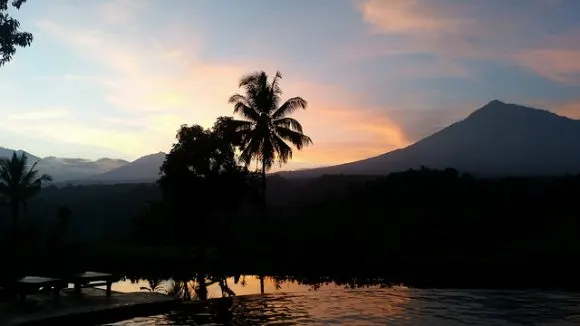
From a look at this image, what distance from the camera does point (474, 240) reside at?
36.2 m

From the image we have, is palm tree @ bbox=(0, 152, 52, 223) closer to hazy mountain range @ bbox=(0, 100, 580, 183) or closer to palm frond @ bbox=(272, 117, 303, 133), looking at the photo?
palm frond @ bbox=(272, 117, 303, 133)

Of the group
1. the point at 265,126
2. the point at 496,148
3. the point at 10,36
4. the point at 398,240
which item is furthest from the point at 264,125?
the point at 496,148

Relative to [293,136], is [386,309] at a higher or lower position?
lower

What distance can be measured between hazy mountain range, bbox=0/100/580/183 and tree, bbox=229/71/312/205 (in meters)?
78.6

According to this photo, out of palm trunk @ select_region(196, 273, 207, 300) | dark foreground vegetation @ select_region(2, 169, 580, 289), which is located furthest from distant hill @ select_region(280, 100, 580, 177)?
palm trunk @ select_region(196, 273, 207, 300)

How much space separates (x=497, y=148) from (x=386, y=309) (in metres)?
135

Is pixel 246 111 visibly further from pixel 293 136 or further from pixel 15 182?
pixel 15 182

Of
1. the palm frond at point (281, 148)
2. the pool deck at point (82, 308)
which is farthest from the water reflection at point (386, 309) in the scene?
the palm frond at point (281, 148)

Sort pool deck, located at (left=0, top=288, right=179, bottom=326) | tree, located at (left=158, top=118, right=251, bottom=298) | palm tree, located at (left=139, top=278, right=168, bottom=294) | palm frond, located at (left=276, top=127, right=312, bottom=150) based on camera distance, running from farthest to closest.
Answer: palm frond, located at (left=276, top=127, right=312, bottom=150) < tree, located at (left=158, top=118, right=251, bottom=298) < palm tree, located at (left=139, top=278, right=168, bottom=294) < pool deck, located at (left=0, top=288, right=179, bottom=326)

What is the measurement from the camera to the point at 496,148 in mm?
143500

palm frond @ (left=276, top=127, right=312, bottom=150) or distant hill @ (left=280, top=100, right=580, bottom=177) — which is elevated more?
distant hill @ (left=280, top=100, right=580, bottom=177)

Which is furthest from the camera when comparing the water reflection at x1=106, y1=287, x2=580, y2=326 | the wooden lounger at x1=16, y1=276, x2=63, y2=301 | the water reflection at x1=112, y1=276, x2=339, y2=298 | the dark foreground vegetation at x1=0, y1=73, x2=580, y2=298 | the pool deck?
the dark foreground vegetation at x1=0, y1=73, x2=580, y2=298

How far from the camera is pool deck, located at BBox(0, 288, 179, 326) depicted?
13.5 meters

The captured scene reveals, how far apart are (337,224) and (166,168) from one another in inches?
463
